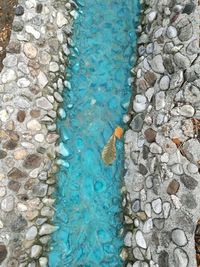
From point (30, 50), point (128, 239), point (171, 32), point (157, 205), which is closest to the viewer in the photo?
point (157, 205)

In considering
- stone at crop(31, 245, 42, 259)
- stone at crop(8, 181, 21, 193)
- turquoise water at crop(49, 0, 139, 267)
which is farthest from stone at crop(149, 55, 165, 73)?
stone at crop(31, 245, 42, 259)

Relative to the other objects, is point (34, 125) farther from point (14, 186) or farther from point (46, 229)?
point (46, 229)

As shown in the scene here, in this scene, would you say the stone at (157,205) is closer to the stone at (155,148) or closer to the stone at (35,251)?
the stone at (155,148)

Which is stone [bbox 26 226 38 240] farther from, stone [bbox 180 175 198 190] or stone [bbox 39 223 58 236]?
stone [bbox 180 175 198 190]

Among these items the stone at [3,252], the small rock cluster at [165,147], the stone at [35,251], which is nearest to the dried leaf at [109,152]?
the small rock cluster at [165,147]

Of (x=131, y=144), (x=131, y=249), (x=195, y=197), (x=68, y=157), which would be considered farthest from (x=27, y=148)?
(x=195, y=197)

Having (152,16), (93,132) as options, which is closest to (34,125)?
(93,132)
